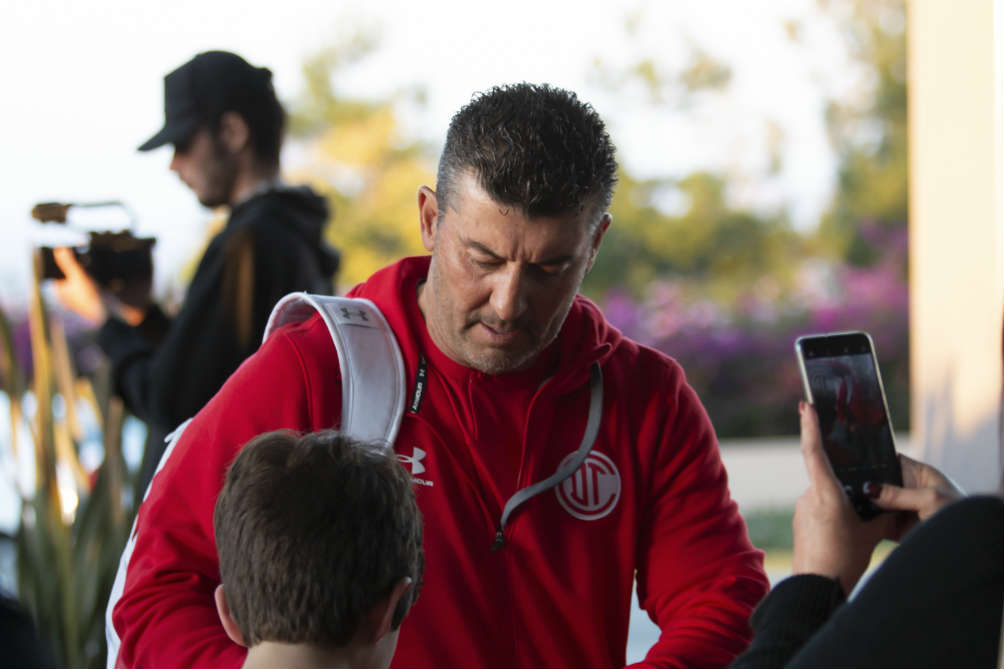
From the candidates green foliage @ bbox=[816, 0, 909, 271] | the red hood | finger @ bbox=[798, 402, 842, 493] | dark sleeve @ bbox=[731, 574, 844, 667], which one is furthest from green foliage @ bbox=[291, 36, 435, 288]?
dark sleeve @ bbox=[731, 574, 844, 667]

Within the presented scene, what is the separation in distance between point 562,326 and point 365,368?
38 centimetres

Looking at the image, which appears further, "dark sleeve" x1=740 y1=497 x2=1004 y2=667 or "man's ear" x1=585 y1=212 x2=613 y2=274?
"man's ear" x1=585 y1=212 x2=613 y2=274

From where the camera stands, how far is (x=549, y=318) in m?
1.84

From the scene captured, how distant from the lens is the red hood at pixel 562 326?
1.89 metres

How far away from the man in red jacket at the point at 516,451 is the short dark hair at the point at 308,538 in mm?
230

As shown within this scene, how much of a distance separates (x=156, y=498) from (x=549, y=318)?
0.66 m

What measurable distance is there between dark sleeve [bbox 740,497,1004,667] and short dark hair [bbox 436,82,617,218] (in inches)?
30.4

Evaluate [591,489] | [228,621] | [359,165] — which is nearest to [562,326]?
[591,489]

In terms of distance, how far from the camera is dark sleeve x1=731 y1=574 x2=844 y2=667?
53.4 inches

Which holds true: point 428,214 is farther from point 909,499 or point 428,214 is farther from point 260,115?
point 260,115

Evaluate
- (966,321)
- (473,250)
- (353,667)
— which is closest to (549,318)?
(473,250)

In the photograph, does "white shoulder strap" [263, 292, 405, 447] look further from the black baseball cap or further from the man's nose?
the black baseball cap

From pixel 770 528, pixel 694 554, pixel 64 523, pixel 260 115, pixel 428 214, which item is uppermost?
pixel 260 115

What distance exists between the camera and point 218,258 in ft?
9.00
